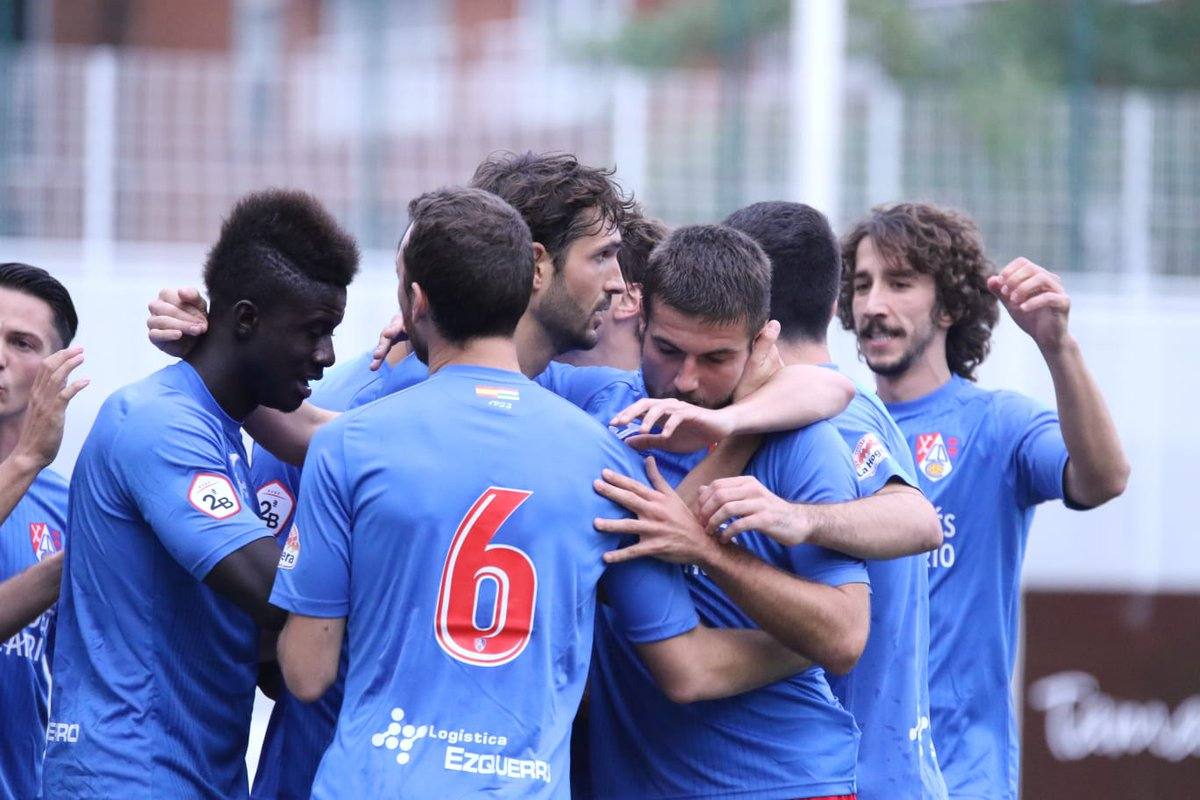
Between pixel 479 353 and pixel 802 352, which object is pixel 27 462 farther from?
pixel 802 352

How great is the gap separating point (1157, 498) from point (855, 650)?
7778 mm

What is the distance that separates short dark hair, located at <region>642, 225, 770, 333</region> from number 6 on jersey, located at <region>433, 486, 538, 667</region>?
0.62 metres

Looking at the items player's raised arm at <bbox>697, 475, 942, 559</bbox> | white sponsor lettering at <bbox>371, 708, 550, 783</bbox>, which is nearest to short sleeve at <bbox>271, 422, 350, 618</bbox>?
white sponsor lettering at <bbox>371, 708, 550, 783</bbox>

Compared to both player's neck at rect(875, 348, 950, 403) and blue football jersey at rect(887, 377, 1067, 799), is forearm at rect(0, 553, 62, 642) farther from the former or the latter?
player's neck at rect(875, 348, 950, 403)

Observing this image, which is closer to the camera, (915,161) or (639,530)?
(639,530)

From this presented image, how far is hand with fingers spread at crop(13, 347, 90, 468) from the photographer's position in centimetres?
405

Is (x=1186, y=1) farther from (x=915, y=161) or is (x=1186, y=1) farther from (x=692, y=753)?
(x=692, y=753)

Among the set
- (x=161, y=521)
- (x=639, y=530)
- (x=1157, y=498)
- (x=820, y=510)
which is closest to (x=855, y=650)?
(x=820, y=510)

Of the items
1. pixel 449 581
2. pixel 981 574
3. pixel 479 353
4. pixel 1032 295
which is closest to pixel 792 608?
pixel 449 581

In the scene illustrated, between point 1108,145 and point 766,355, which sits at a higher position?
point 1108,145

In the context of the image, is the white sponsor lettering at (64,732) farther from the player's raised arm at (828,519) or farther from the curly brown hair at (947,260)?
the curly brown hair at (947,260)

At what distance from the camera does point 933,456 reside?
532 cm

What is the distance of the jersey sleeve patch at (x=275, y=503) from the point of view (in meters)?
4.34

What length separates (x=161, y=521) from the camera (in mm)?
3602
